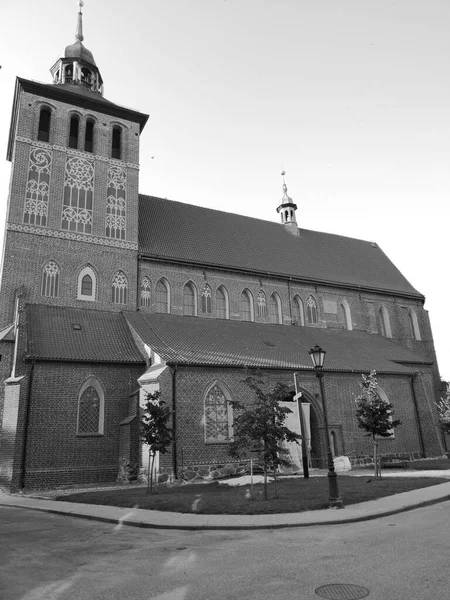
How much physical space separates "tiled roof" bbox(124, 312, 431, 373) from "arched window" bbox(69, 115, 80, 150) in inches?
427

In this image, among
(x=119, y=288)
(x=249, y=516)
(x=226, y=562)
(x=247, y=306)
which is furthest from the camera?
(x=247, y=306)

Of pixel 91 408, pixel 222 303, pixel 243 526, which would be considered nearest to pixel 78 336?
pixel 91 408

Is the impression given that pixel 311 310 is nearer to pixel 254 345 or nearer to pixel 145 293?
pixel 254 345

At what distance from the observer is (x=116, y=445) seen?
67.7 feet

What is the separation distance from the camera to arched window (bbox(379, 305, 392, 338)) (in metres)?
34.9

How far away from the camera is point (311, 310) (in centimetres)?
3198

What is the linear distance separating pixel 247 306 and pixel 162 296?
5582mm

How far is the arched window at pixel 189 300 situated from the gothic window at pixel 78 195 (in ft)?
20.9

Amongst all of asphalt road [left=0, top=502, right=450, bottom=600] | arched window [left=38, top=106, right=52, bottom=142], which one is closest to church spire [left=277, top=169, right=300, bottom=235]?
arched window [left=38, top=106, right=52, bottom=142]

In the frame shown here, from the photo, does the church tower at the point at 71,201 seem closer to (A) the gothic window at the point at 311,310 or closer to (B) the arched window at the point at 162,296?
(B) the arched window at the point at 162,296

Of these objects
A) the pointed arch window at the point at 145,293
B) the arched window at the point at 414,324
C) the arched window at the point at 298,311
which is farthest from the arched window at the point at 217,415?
the arched window at the point at 414,324

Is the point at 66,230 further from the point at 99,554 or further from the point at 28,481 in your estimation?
the point at 99,554

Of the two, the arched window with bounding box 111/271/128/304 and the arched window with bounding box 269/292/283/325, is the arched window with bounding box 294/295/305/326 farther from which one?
the arched window with bounding box 111/271/128/304

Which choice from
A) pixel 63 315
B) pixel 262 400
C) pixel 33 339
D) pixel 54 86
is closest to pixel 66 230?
pixel 63 315
